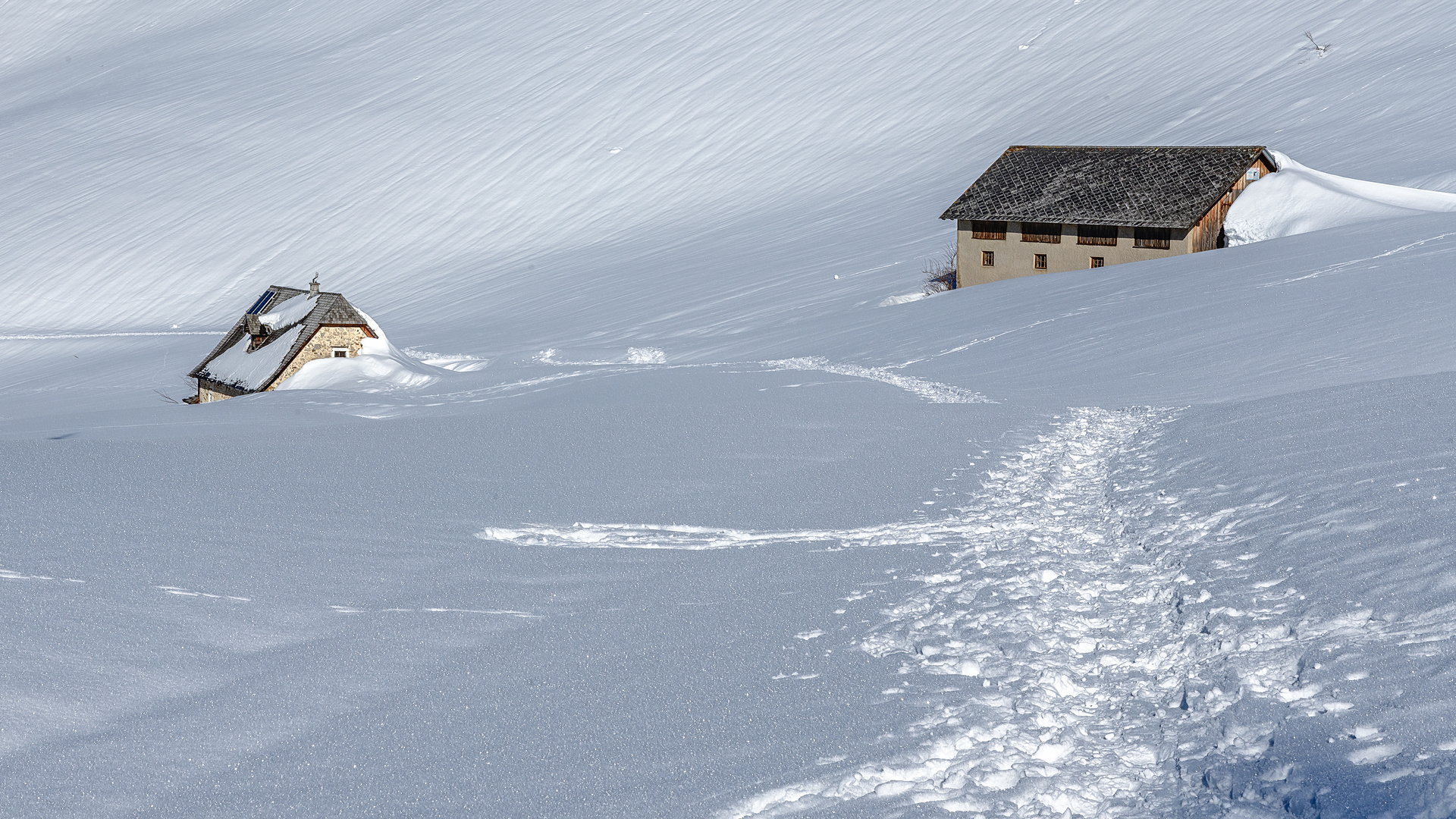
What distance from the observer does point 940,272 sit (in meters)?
52.5

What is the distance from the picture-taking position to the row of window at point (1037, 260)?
44250mm

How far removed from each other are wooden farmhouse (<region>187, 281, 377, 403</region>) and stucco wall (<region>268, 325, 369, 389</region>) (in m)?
0.02

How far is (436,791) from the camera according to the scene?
379 inches

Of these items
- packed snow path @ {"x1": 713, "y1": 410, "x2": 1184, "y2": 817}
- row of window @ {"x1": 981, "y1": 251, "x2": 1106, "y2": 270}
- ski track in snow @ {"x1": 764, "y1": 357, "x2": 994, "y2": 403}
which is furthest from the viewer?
row of window @ {"x1": 981, "y1": 251, "x2": 1106, "y2": 270}

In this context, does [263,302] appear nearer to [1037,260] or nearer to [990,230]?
[990,230]

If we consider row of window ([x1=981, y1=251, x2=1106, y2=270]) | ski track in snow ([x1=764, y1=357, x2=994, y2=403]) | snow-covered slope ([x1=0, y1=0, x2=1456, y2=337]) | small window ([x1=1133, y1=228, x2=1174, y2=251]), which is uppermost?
snow-covered slope ([x1=0, y1=0, x2=1456, y2=337])

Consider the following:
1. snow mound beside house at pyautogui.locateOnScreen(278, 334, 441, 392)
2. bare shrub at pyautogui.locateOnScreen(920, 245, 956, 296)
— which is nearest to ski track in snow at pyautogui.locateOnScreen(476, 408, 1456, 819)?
snow mound beside house at pyautogui.locateOnScreen(278, 334, 441, 392)

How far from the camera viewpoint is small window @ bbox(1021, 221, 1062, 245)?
146 feet

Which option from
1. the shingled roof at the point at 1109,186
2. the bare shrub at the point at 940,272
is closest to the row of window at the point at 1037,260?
the shingled roof at the point at 1109,186

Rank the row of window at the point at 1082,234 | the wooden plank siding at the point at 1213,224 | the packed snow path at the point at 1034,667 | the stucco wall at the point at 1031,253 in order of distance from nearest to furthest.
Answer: the packed snow path at the point at 1034,667, the wooden plank siding at the point at 1213,224, the row of window at the point at 1082,234, the stucco wall at the point at 1031,253

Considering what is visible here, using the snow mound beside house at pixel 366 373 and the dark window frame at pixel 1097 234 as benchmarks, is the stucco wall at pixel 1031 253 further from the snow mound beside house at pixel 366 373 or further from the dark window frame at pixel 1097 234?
the snow mound beside house at pixel 366 373

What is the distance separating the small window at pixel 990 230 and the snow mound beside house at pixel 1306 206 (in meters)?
7.66

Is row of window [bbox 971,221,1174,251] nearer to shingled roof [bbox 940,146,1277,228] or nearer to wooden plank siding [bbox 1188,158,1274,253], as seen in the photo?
shingled roof [bbox 940,146,1277,228]

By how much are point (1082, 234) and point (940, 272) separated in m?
9.02
